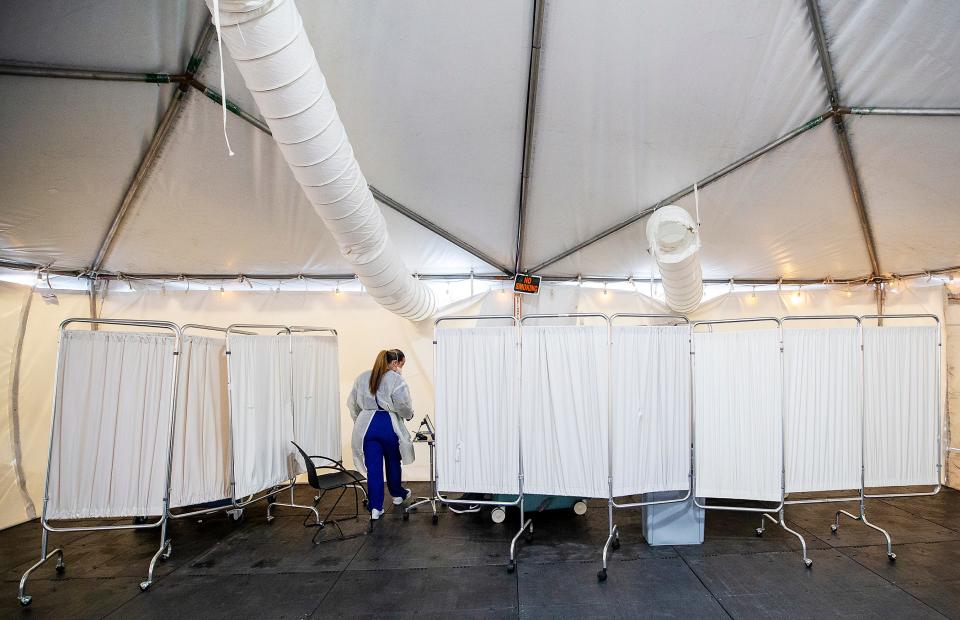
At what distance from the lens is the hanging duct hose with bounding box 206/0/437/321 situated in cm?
205

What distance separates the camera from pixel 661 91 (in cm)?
352

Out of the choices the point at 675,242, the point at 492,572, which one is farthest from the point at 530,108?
the point at 492,572

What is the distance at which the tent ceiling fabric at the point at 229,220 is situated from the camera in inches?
159

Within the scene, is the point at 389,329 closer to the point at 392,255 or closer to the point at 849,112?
the point at 392,255

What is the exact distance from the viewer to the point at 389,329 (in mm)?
6406

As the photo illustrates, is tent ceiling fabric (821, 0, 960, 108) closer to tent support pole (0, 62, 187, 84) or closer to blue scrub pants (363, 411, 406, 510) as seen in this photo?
tent support pole (0, 62, 187, 84)

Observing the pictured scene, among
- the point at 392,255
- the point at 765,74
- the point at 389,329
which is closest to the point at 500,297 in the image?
the point at 389,329

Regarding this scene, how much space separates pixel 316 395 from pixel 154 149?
2.65 m

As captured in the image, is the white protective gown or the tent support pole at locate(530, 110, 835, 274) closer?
the tent support pole at locate(530, 110, 835, 274)

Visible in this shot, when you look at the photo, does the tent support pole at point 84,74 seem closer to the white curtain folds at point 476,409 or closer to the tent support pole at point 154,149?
the tent support pole at point 154,149

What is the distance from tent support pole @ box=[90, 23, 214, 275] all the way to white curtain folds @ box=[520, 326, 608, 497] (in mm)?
2829

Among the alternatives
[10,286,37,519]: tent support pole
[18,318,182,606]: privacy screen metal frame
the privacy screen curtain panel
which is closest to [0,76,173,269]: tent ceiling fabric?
[10,286,37,519]: tent support pole

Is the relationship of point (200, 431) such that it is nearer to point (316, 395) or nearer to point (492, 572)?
point (316, 395)

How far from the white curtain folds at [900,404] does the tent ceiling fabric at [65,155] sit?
5.51 m
